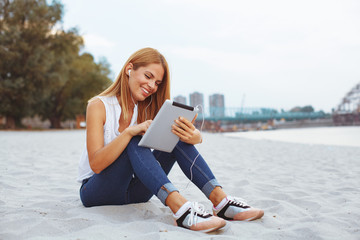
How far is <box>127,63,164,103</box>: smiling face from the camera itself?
1.86m

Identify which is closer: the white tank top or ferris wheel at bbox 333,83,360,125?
the white tank top

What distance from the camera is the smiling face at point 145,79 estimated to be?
186cm

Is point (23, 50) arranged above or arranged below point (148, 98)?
above

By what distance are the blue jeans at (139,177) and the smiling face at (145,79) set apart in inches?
13.5

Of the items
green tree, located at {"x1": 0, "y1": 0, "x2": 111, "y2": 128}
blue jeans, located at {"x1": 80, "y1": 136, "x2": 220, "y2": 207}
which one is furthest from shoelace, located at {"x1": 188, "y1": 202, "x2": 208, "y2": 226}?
green tree, located at {"x1": 0, "y1": 0, "x2": 111, "y2": 128}

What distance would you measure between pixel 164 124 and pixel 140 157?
0.71ft

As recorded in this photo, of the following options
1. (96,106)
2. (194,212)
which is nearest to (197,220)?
(194,212)

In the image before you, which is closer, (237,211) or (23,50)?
(237,211)

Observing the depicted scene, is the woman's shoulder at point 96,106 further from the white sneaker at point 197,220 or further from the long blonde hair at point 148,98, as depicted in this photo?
the white sneaker at point 197,220

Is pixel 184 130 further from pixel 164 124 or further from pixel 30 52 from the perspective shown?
pixel 30 52

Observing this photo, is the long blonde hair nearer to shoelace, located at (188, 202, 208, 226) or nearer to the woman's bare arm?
the woman's bare arm

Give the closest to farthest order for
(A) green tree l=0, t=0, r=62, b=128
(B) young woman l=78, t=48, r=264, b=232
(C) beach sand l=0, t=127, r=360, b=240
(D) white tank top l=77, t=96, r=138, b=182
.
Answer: (C) beach sand l=0, t=127, r=360, b=240 < (B) young woman l=78, t=48, r=264, b=232 < (D) white tank top l=77, t=96, r=138, b=182 < (A) green tree l=0, t=0, r=62, b=128

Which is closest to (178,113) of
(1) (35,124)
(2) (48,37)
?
(2) (48,37)

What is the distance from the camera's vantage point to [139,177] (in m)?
1.62
